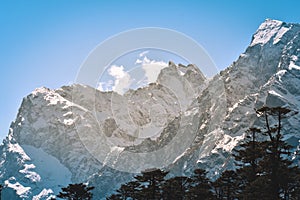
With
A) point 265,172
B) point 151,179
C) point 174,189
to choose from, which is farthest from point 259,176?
point 174,189

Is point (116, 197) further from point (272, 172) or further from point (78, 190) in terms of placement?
point (272, 172)

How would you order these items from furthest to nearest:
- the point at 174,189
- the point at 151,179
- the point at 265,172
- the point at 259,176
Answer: the point at 174,189 → the point at 151,179 → the point at 265,172 → the point at 259,176

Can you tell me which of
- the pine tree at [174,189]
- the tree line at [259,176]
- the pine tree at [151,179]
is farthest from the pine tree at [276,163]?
the pine tree at [174,189]

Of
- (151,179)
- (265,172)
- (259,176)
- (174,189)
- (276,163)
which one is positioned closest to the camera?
(276,163)

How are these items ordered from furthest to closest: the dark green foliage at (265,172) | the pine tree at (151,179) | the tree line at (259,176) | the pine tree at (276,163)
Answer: the pine tree at (151,179)
the tree line at (259,176)
the dark green foliage at (265,172)
the pine tree at (276,163)

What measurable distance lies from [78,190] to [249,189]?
2311 cm

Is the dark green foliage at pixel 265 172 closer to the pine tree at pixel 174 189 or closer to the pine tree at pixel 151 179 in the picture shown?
the pine tree at pixel 151 179

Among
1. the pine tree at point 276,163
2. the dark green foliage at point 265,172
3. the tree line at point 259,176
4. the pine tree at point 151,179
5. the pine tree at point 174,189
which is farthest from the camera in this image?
the pine tree at point 174,189

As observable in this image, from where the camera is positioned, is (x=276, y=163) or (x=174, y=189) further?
(x=174, y=189)

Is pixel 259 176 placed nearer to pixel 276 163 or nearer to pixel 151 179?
pixel 276 163

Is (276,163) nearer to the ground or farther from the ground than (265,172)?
nearer to the ground

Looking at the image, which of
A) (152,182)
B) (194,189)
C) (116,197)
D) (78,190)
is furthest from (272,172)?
(116,197)

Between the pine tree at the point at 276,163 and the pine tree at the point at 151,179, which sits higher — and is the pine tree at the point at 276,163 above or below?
below

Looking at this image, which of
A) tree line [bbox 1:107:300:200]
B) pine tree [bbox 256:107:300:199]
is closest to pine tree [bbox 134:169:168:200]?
tree line [bbox 1:107:300:200]
